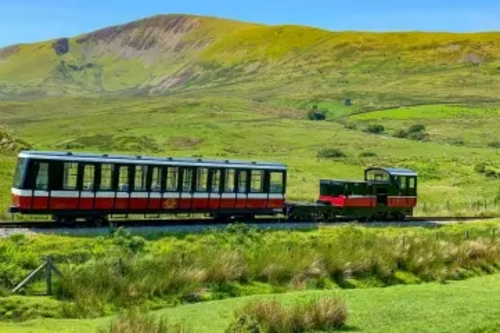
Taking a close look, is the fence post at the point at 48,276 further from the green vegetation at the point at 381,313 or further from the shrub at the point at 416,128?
the shrub at the point at 416,128

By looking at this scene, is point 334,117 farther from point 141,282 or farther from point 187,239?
point 141,282

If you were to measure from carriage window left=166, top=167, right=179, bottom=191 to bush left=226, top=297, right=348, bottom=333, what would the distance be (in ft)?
59.2

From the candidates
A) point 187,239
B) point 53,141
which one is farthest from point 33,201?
point 53,141

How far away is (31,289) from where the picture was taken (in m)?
19.5

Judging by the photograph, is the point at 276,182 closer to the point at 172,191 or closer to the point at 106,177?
the point at 172,191

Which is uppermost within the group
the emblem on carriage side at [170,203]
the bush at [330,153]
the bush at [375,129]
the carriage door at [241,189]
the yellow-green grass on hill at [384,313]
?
the bush at [375,129]

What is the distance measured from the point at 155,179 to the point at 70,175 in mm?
4592

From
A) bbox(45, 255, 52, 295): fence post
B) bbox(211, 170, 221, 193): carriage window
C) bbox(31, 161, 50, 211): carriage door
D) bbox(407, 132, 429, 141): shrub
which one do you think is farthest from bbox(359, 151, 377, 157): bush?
bbox(45, 255, 52, 295): fence post

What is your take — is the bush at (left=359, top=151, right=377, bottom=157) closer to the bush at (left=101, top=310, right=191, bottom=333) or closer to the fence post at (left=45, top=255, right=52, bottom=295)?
the fence post at (left=45, top=255, right=52, bottom=295)

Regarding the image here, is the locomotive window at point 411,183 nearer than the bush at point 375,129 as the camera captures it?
Yes

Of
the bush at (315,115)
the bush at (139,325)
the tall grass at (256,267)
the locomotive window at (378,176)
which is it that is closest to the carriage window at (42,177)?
the tall grass at (256,267)

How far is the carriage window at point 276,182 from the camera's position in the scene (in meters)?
39.3

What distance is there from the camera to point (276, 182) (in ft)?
130

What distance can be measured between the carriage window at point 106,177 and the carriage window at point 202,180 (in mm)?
5087
